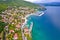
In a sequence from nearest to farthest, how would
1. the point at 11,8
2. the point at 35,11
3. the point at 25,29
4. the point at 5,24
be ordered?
the point at 5,24 < the point at 25,29 < the point at 11,8 < the point at 35,11

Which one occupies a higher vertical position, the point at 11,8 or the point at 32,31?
the point at 11,8

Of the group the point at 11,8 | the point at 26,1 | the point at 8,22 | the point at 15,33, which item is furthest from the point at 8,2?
the point at 15,33

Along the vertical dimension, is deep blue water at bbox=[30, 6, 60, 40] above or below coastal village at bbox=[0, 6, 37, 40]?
below

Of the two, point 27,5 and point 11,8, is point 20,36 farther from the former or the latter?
point 27,5

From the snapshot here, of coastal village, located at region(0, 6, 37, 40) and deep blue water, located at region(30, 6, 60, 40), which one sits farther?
deep blue water, located at region(30, 6, 60, 40)

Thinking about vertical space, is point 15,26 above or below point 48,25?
above
